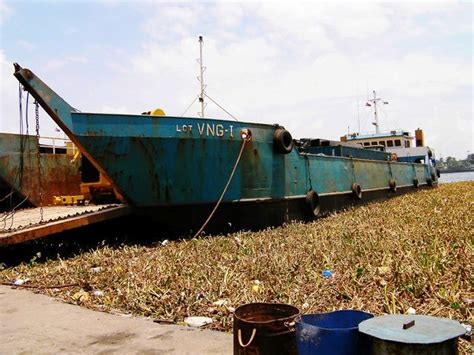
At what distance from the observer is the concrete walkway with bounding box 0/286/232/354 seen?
11.3 ft

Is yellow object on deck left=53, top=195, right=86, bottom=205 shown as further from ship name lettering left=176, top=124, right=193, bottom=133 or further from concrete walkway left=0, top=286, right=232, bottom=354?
concrete walkway left=0, top=286, right=232, bottom=354

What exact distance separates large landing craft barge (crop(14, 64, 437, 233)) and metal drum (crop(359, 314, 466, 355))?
20.6 ft

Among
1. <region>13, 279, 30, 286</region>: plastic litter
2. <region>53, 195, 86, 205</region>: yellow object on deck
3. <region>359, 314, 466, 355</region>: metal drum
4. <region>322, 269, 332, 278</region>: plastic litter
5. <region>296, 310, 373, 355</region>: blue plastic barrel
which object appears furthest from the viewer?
<region>53, 195, 86, 205</region>: yellow object on deck

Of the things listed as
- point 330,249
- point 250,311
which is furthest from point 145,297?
point 330,249

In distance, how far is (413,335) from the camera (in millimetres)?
2084

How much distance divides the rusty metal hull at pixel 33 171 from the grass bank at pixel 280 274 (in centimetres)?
332

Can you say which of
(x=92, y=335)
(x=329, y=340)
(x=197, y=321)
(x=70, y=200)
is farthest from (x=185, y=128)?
(x=329, y=340)

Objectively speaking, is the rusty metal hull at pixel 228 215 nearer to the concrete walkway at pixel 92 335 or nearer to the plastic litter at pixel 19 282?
the plastic litter at pixel 19 282

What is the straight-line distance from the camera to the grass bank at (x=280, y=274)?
4020mm

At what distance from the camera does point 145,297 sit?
14.9ft

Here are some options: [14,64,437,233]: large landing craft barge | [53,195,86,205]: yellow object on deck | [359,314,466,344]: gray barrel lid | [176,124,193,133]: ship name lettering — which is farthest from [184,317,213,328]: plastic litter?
[53,195,86,205]: yellow object on deck

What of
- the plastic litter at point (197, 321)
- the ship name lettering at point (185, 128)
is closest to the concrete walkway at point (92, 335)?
the plastic litter at point (197, 321)

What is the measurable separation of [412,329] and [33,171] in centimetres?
957

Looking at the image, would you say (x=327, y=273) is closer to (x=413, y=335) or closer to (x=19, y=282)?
(x=413, y=335)
